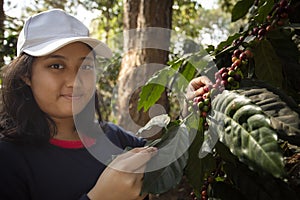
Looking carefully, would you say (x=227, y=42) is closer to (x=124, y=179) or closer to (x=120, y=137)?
(x=124, y=179)

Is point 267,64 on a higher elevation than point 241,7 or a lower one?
lower

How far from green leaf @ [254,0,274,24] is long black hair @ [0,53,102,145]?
2.59 ft

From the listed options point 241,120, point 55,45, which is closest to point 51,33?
point 55,45

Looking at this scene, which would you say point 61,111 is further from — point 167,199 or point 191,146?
point 167,199

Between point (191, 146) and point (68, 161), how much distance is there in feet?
2.36

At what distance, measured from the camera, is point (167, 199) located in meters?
2.83

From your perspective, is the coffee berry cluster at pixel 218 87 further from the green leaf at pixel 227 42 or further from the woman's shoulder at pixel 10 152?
the woman's shoulder at pixel 10 152

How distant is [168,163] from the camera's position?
672 mm

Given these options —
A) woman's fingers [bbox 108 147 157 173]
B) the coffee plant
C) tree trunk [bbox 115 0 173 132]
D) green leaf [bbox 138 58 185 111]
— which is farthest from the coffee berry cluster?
tree trunk [bbox 115 0 173 132]

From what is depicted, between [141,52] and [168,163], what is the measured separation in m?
2.05

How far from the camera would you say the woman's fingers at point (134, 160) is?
0.76 m

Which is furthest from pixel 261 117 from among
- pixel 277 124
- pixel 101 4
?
pixel 101 4

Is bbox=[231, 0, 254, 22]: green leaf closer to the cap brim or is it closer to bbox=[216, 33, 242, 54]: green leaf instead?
bbox=[216, 33, 242, 54]: green leaf

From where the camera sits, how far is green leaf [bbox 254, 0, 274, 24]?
810 mm
